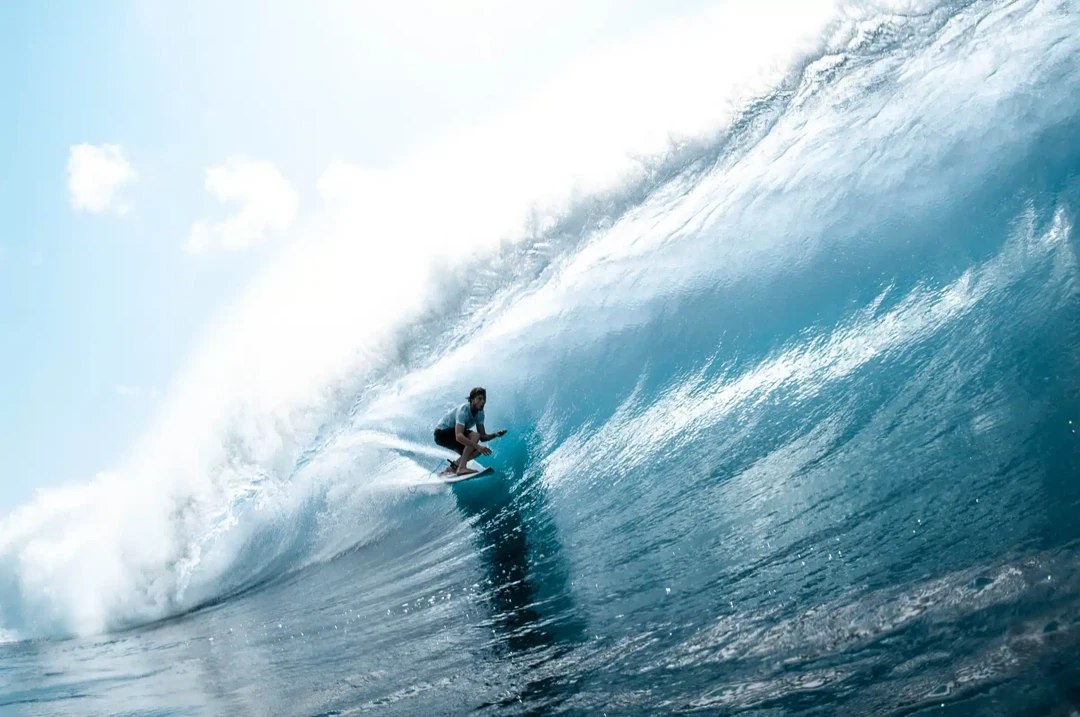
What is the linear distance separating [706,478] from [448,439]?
422 centimetres

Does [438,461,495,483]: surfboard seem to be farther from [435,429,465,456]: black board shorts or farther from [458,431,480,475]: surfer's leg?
[435,429,465,456]: black board shorts

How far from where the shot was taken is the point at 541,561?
5594 mm

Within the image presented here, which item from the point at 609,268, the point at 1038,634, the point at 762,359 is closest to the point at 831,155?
the point at 609,268

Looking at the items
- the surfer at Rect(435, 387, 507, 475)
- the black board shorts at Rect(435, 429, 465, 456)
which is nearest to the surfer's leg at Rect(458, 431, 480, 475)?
the surfer at Rect(435, 387, 507, 475)

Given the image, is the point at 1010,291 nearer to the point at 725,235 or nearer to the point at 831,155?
the point at 725,235

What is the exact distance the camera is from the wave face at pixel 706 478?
11.1 feet

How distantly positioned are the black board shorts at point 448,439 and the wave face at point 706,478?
1.74 feet

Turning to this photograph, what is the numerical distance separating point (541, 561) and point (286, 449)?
27.0ft

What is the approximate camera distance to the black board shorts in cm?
918

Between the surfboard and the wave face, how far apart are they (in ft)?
1.06

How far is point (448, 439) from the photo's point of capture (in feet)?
30.4

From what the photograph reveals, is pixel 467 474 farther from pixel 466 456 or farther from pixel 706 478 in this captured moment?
pixel 706 478

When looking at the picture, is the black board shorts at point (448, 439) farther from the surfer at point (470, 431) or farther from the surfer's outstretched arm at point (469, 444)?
the surfer's outstretched arm at point (469, 444)

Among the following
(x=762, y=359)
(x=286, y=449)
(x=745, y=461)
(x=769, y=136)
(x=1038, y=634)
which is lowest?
(x=1038, y=634)
